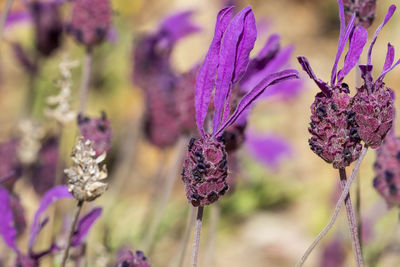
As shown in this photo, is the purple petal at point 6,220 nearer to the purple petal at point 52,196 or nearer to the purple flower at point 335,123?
the purple petal at point 52,196

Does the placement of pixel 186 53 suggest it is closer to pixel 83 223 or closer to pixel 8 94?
pixel 8 94

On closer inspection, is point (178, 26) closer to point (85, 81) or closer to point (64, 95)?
point (85, 81)

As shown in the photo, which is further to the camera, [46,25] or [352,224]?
[46,25]

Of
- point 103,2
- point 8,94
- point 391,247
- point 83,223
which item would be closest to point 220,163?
point 83,223

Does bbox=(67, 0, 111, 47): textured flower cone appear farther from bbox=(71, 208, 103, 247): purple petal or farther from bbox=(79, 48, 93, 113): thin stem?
bbox=(71, 208, 103, 247): purple petal

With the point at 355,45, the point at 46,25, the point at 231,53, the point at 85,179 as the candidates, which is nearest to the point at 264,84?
the point at 231,53

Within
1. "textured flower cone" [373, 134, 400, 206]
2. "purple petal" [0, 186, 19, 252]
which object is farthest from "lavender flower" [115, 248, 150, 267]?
"textured flower cone" [373, 134, 400, 206]
